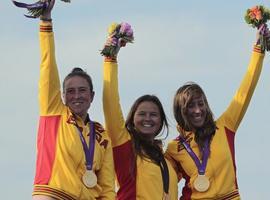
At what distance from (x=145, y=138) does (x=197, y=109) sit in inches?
30.9

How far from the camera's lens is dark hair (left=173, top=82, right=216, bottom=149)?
10712mm

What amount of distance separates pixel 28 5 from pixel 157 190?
2.73 metres

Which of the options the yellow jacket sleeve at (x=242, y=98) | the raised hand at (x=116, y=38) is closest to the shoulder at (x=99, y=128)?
the raised hand at (x=116, y=38)

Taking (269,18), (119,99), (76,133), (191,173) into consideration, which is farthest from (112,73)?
(269,18)

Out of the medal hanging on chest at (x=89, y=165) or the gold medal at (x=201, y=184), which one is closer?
the medal hanging on chest at (x=89, y=165)

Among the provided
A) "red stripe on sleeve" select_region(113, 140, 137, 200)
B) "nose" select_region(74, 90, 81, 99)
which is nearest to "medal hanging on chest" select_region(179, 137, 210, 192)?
"red stripe on sleeve" select_region(113, 140, 137, 200)

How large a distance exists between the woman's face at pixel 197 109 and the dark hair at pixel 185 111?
0.13 ft

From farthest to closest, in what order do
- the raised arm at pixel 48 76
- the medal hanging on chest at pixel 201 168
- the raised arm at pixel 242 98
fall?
1. the raised arm at pixel 242 98
2. the medal hanging on chest at pixel 201 168
3. the raised arm at pixel 48 76

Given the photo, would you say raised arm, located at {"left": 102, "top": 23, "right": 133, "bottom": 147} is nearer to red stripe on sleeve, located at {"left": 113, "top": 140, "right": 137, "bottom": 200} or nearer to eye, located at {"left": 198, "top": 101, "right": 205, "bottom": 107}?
red stripe on sleeve, located at {"left": 113, "top": 140, "right": 137, "bottom": 200}

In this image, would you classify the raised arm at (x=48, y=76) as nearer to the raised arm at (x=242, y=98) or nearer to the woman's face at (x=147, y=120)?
the woman's face at (x=147, y=120)

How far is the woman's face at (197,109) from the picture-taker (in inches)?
421

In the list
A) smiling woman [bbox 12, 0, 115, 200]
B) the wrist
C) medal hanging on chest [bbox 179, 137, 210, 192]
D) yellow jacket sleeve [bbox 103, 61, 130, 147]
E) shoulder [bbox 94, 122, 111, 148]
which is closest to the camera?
smiling woman [bbox 12, 0, 115, 200]

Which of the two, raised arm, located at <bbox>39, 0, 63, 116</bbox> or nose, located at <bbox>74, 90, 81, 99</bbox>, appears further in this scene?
nose, located at <bbox>74, 90, 81, 99</bbox>

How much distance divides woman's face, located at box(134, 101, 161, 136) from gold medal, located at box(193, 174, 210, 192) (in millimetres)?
822
